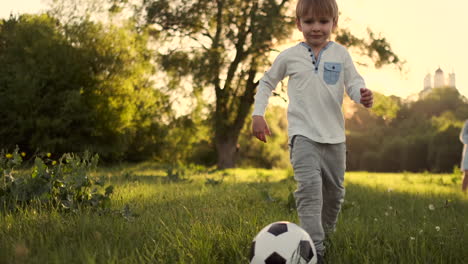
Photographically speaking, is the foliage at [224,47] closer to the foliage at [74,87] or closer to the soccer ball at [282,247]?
the foliage at [74,87]

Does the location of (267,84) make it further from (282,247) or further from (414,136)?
(414,136)

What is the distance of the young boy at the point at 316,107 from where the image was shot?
11.2 ft

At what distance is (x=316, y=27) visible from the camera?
355 cm

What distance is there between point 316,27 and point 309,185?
4.13 ft

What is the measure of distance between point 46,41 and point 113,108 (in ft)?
14.1

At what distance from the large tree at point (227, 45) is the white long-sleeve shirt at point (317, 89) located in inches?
537

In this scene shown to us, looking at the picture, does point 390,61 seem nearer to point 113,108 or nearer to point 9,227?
point 113,108

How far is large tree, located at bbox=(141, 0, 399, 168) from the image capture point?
17.8 m

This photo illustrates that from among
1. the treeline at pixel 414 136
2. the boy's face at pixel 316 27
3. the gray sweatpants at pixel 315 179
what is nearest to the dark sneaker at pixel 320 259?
the gray sweatpants at pixel 315 179

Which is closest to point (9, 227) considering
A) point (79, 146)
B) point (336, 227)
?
point (336, 227)

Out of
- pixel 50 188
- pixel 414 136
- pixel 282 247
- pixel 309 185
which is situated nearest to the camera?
pixel 282 247

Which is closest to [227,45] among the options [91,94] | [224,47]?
[224,47]

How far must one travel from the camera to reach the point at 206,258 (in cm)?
279

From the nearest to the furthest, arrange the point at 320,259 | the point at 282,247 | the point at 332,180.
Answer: the point at 282,247 → the point at 320,259 → the point at 332,180
